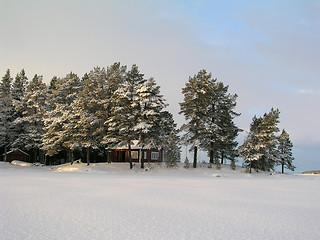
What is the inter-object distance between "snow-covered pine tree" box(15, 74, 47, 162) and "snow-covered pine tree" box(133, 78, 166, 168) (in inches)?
718

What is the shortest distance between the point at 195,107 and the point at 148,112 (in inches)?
302

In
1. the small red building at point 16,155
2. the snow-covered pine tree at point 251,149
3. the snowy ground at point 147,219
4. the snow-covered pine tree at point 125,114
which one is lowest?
the small red building at point 16,155

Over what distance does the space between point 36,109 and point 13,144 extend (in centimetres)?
675

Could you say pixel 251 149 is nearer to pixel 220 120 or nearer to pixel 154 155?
pixel 220 120

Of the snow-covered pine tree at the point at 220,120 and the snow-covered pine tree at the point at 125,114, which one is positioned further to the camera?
the snow-covered pine tree at the point at 220,120

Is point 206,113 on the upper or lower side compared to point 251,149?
upper

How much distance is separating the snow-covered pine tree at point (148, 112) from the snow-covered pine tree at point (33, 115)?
18.2m

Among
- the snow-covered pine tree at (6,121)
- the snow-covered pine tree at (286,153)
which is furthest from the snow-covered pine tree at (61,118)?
the snow-covered pine tree at (286,153)

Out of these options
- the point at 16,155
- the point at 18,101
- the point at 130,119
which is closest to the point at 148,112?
the point at 130,119

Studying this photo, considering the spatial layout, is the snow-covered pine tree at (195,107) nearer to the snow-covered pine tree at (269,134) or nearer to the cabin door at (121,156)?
the snow-covered pine tree at (269,134)

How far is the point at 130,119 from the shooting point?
111 ft

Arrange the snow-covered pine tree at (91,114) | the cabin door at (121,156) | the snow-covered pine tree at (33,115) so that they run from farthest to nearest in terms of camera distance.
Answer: the cabin door at (121,156) < the snow-covered pine tree at (33,115) < the snow-covered pine tree at (91,114)

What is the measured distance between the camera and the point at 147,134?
3503 centimetres

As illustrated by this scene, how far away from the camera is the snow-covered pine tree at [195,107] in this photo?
37.4m
